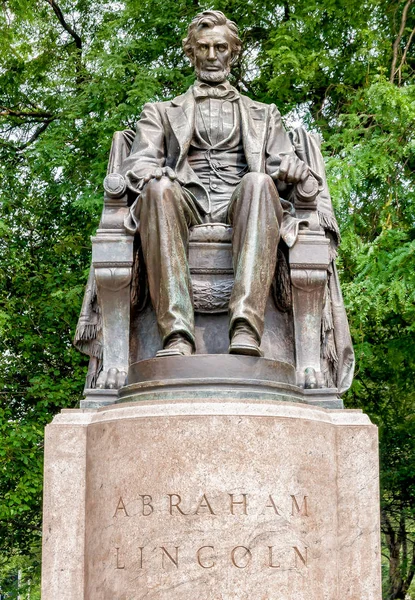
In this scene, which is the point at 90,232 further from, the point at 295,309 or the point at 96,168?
the point at 295,309

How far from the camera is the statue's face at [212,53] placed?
7754 millimetres

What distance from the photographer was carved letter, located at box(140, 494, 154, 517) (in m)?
5.77

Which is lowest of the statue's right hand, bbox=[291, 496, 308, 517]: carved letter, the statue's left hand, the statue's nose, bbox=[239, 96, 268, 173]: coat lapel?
bbox=[291, 496, 308, 517]: carved letter

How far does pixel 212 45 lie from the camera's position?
25.4 ft

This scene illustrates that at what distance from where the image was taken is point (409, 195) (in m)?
12.5

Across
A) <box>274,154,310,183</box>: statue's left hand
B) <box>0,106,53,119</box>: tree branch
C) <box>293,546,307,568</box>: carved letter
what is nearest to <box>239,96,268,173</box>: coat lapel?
<box>274,154,310,183</box>: statue's left hand

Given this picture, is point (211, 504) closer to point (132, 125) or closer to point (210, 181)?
point (210, 181)

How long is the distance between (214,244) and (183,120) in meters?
1.03

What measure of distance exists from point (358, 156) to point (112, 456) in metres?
6.86

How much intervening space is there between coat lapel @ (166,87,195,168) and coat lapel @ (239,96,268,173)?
0.33 meters

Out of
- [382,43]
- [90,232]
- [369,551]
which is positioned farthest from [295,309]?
[90,232]

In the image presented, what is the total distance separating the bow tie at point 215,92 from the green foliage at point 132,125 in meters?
3.98

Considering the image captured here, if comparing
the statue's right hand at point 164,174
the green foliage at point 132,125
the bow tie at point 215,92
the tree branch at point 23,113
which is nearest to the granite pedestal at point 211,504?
the statue's right hand at point 164,174

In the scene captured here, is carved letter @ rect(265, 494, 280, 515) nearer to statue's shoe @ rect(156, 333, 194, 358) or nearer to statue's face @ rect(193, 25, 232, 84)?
statue's shoe @ rect(156, 333, 194, 358)
